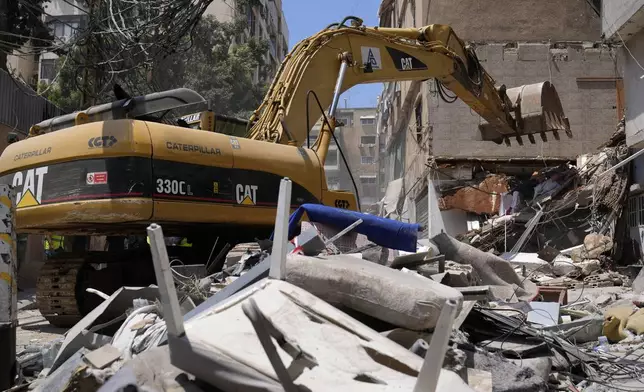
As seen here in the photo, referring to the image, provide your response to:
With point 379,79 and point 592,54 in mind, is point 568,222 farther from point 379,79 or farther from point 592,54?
point 379,79

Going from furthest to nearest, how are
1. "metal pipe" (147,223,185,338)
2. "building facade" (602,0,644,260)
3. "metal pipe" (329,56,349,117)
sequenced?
"building facade" (602,0,644,260) < "metal pipe" (329,56,349,117) < "metal pipe" (147,223,185,338)

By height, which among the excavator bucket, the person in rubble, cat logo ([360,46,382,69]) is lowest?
the person in rubble

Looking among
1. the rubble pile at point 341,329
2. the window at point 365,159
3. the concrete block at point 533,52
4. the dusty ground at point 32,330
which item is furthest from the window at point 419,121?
the window at point 365,159

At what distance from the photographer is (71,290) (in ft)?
23.1

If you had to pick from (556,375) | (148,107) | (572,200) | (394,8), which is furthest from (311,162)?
(394,8)

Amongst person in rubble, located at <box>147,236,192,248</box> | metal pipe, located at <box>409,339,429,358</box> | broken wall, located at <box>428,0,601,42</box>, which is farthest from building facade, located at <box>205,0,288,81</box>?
metal pipe, located at <box>409,339,429,358</box>

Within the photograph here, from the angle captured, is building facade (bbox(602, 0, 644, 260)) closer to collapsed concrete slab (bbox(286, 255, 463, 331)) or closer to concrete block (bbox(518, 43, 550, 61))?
concrete block (bbox(518, 43, 550, 61))

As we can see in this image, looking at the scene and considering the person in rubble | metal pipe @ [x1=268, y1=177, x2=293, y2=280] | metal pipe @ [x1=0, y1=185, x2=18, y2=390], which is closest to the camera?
metal pipe @ [x1=268, y1=177, x2=293, y2=280]

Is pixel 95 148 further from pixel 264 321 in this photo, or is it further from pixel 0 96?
pixel 0 96

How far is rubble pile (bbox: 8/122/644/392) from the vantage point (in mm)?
2422

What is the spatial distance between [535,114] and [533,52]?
1118 cm

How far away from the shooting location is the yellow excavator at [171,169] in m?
6.22

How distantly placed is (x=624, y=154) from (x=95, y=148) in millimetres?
11597

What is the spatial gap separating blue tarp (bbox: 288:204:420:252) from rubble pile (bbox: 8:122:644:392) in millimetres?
12
